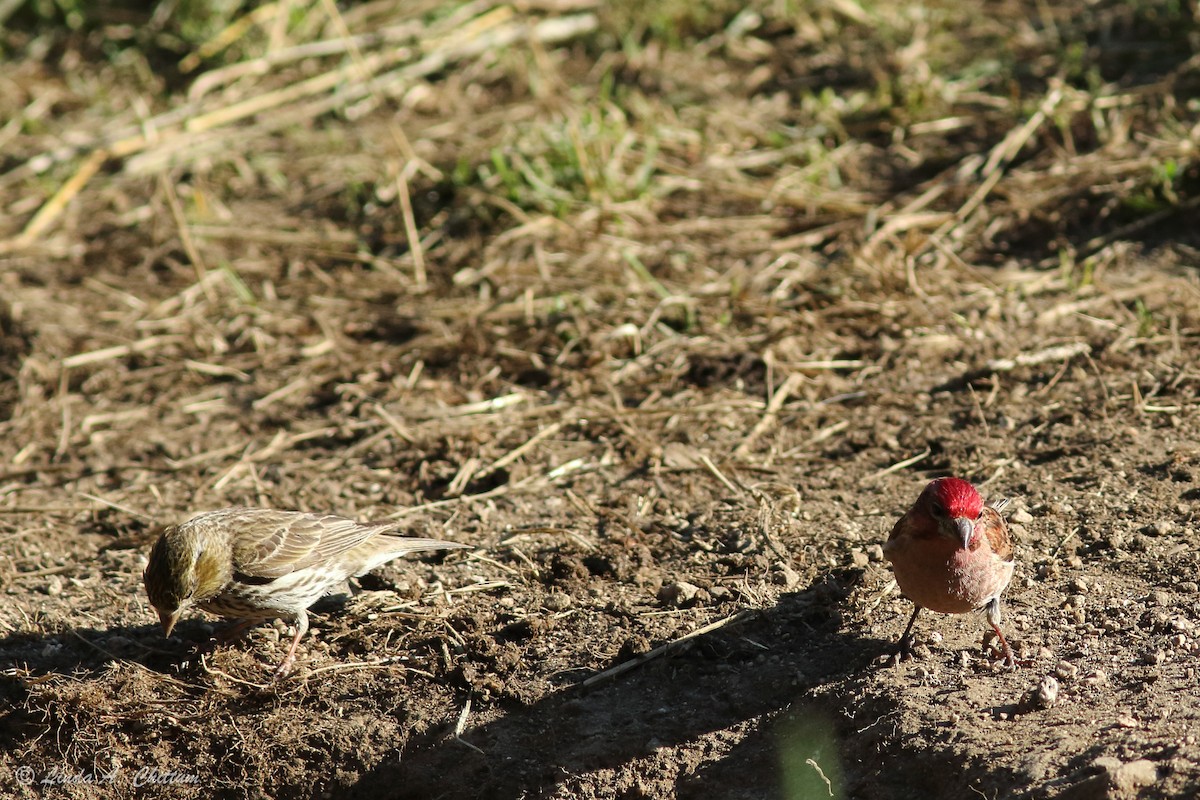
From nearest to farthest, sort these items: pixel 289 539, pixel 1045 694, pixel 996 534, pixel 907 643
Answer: pixel 1045 694
pixel 996 534
pixel 907 643
pixel 289 539

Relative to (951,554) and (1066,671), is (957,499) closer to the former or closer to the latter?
(951,554)

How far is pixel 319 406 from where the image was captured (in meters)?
7.14

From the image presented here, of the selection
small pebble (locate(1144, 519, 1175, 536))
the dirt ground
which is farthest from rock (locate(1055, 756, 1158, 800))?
small pebble (locate(1144, 519, 1175, 536))

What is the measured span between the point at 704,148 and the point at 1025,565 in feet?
15.3

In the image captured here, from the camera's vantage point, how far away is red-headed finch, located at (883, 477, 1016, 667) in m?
4.45

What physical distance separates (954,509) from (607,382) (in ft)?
9.27

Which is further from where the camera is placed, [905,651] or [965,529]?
[905,651]

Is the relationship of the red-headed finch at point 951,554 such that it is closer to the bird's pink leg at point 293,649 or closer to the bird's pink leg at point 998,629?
the bird's pink leg at point 998,629

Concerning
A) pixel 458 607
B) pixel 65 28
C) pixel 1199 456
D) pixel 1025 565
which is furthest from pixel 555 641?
pixel 65 28

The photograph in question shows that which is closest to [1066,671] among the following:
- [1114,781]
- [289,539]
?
[1114,781]

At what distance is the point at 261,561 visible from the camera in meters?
5.28

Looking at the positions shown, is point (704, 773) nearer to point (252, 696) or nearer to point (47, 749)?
point (252, 696)

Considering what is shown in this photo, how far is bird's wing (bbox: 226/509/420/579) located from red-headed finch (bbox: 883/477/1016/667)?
2124 millimetres

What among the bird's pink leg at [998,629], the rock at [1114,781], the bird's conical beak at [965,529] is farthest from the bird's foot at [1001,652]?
the rock at [1114,781]
